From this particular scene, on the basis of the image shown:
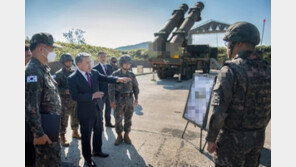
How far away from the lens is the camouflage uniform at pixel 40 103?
5.82ft

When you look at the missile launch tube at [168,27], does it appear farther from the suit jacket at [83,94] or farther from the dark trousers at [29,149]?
the dark trousers at [29,149]

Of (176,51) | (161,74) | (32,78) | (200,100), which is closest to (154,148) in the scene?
(200,100)

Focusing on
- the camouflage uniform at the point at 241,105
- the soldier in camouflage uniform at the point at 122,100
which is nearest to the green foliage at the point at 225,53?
the soldier in camouflage uniform at the point at 122,100

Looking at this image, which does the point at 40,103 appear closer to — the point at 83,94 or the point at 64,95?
the point at 83,94

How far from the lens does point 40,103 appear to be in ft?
6.33

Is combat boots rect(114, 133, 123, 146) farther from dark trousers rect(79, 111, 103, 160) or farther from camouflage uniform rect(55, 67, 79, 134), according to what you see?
camouflage uniform rect(55, 67, 79, 134)

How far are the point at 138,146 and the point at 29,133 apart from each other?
217cm

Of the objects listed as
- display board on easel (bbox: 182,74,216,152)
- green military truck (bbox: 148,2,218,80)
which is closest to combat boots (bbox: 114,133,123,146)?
display board on easel (bbox: 182,74,216,152)

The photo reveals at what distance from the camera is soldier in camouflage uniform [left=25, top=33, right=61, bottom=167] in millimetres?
1777

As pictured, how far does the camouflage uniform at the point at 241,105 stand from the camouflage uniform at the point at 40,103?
1.74 meters

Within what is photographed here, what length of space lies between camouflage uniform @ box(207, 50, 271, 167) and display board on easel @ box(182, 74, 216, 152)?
1400 millimetres

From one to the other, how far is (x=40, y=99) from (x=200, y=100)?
2.72 meters

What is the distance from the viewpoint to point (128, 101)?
3605mm

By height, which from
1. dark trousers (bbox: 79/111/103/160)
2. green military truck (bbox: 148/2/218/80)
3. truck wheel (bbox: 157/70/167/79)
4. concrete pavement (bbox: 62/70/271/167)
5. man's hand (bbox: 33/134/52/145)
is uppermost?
green military truck (bbox: 148/2/218/80)
